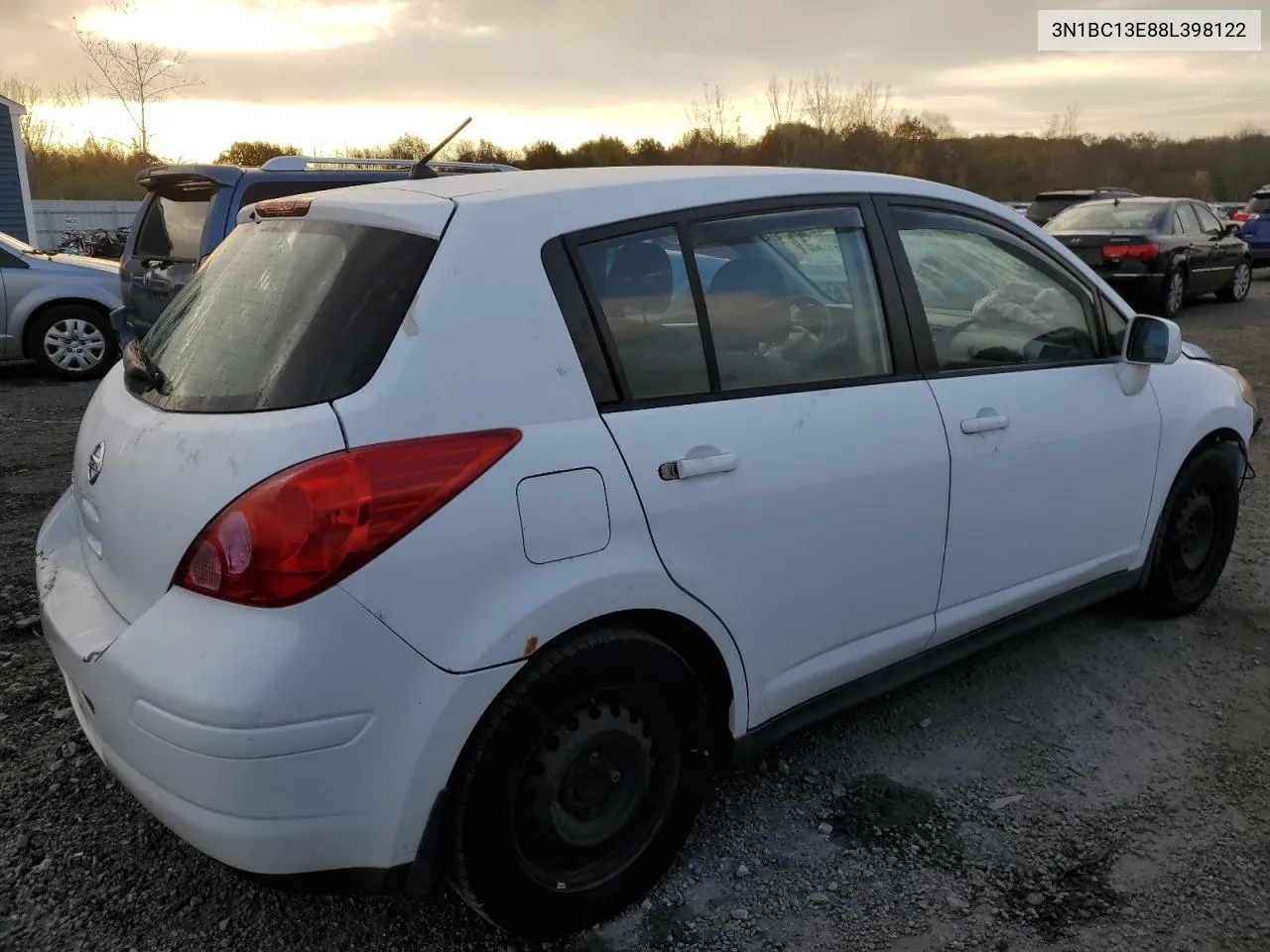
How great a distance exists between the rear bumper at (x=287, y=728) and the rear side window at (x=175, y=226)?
16.6ft

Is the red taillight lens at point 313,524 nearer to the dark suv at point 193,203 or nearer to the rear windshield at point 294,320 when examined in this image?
the rear windshield at point 294,320

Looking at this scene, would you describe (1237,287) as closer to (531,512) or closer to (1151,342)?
(1151,342)

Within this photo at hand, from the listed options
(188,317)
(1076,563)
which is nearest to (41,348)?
(188,317)

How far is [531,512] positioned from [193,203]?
578cm

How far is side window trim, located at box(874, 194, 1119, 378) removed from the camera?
2.84m

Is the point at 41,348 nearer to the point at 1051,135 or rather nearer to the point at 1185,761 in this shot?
the point at 1185,761

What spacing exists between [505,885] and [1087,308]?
2.64 meters

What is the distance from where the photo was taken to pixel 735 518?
7.61 feet

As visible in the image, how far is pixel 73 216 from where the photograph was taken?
23016 mm

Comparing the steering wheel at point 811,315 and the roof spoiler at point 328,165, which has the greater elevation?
the roof spoiler at point 328,165

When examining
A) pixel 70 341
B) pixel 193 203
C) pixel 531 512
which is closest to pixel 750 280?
pixel 531 512

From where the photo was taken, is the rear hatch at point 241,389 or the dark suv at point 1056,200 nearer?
the rear hatch at point 241,389

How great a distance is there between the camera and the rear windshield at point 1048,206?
1717 centimetres

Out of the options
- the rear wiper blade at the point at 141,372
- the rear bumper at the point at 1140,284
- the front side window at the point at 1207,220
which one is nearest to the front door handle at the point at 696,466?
the rear wiper blade at the point at 141,372
